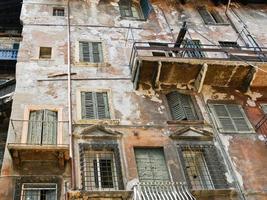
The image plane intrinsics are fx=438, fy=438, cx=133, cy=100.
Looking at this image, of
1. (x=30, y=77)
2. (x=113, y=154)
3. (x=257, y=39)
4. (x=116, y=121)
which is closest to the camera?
(x=113, y=154)

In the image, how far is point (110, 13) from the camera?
21.6 m

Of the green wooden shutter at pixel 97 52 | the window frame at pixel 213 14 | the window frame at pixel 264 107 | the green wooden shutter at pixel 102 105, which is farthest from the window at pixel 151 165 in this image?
the window frame at pixel 213 14

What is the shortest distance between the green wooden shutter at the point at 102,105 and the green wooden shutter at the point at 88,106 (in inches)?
7.9

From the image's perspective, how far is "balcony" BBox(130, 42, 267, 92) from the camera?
1644cm

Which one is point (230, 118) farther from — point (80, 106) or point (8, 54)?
point (8, 54)

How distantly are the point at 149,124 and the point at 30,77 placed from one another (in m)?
4.99

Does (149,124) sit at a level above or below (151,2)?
below

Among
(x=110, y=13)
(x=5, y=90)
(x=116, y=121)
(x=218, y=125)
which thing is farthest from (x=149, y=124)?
(x=110, y=13)

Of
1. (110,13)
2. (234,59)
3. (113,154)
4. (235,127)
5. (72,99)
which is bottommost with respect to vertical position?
(113,154)

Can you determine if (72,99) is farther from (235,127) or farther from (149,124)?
(235,127)

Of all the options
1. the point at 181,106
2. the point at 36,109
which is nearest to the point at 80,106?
the point at 36,109

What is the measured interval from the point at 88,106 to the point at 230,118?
17.2 ft

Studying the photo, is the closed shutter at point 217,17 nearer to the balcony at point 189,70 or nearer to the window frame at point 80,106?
the balcony at point 189,70

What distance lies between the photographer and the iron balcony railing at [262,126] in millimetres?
15766
